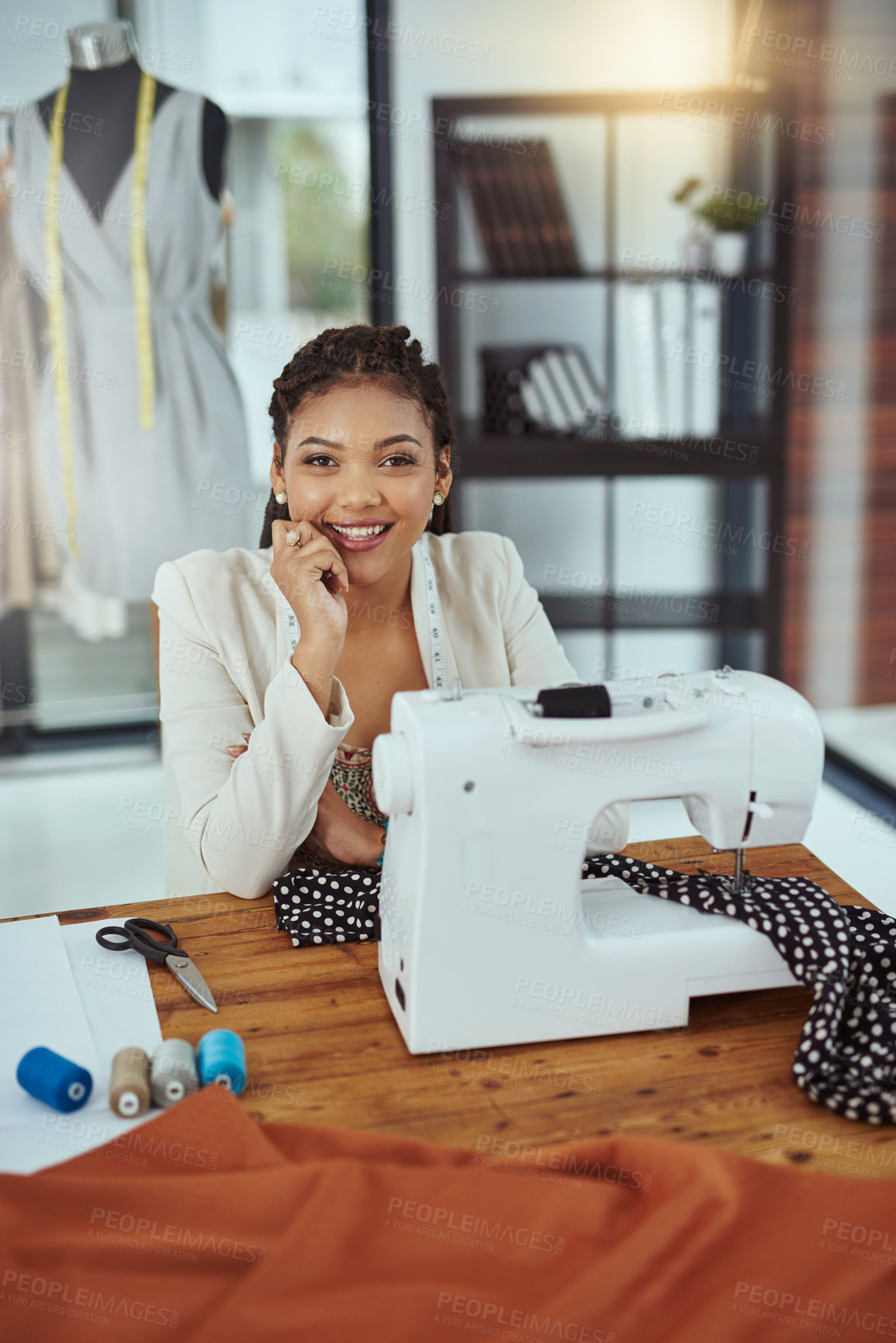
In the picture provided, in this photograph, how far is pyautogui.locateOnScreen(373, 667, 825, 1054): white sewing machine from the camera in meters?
1.06

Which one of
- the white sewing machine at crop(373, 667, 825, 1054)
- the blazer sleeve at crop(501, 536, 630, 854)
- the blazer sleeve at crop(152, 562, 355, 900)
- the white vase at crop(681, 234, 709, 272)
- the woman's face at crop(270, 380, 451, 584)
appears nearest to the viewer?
the white sewing machine at crop(373, 667, 825, 1054)

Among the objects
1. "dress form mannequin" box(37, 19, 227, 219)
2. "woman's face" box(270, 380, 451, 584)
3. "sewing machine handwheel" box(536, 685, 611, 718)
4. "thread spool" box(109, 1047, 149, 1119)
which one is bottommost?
"thread spool" box(109, 1047, 149, 1119)

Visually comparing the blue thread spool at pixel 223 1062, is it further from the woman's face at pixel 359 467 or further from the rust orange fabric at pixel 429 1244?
the woman's face at pixel 359 467

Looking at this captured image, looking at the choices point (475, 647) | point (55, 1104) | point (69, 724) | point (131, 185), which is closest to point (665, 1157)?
point (55, 1104)

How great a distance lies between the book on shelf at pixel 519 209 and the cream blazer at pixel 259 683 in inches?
74.1

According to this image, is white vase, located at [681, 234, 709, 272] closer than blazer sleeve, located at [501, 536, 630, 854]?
No

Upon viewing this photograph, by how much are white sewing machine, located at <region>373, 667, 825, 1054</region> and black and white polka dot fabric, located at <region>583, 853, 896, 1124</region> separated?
0.09ft

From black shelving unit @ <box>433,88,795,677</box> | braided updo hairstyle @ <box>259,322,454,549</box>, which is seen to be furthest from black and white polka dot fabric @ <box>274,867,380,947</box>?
black shelving unit @ <box>433,88,795,677</box>

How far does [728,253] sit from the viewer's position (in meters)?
3.50

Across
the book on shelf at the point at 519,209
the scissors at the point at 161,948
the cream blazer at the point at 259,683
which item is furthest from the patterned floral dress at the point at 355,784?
the book on shelf at the point at 519,209

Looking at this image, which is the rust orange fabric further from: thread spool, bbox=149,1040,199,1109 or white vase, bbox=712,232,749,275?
white vase, bbox=712,232,749,275

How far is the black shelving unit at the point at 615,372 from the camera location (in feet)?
11.2

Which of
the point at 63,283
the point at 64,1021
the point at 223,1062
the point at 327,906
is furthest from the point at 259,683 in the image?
the point at 63,283

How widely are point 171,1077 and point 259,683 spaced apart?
2.43ft
